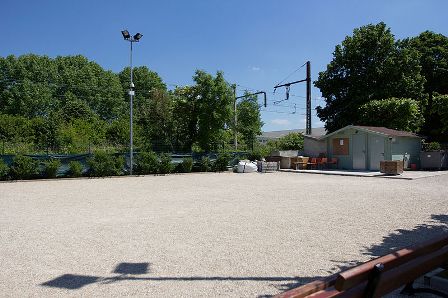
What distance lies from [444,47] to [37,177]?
1533 inches

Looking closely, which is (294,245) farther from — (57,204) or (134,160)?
(134,160)

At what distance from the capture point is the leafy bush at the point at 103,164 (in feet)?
63.6

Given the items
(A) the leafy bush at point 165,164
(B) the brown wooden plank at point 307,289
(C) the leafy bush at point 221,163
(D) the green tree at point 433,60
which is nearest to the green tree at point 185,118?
(C) the leafy bush at point 221,163

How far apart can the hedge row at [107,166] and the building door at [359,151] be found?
8130 millimetres

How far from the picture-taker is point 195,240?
5.93 m

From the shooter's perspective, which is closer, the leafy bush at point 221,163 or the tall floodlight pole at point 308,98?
the leafy bush at point 221,163

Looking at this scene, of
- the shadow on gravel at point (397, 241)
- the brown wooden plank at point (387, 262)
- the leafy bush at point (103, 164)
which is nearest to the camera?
the brown wooden plank at point (387, 262)

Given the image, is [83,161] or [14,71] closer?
[83,161]

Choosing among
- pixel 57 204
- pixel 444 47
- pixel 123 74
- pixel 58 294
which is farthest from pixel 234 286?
pixel 123 74

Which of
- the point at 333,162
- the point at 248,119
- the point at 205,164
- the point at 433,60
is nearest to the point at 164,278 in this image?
the point at 205,164

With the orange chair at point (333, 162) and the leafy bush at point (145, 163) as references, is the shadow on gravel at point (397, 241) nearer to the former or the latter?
the leafy bush at point (145, 163)

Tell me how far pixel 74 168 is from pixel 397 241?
54.5ft

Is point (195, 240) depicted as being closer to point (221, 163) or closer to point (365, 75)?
point (221, 163)

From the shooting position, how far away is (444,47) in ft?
123
